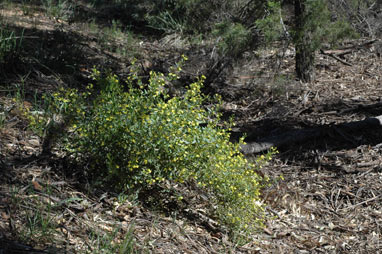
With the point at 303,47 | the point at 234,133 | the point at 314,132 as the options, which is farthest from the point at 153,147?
the point at 303,47

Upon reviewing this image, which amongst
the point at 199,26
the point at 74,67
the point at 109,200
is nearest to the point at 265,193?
the point at 109,200

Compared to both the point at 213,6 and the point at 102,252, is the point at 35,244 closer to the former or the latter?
the point at 102,252

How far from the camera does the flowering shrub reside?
367 centimetres

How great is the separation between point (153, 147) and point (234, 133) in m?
2.75

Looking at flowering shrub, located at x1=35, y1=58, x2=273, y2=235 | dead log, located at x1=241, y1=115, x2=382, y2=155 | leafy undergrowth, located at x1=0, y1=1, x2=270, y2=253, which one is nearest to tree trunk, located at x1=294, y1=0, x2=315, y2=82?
dead log, located at x1=241, y1=115, x2=382, y2=155

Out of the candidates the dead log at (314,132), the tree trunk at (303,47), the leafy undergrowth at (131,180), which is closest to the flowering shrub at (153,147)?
the leafy undergrowth at (131,180)

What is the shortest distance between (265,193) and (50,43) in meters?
4.52

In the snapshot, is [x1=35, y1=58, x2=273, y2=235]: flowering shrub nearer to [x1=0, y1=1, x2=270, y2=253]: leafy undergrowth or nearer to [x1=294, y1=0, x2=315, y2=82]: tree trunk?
[x1=0, y1=1, x2=270, y2=253]: leafy undergrowth

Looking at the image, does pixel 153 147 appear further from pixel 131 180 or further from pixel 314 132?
pixel 314 132

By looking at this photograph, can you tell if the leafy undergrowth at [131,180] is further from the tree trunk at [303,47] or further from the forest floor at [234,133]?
the tree trunk at [303,47]

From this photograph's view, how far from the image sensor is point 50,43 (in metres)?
7.54

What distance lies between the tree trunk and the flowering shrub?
3286 mm

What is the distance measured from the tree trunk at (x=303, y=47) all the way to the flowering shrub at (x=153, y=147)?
129 inches

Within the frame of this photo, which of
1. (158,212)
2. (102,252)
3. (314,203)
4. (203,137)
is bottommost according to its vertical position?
(314,203)
